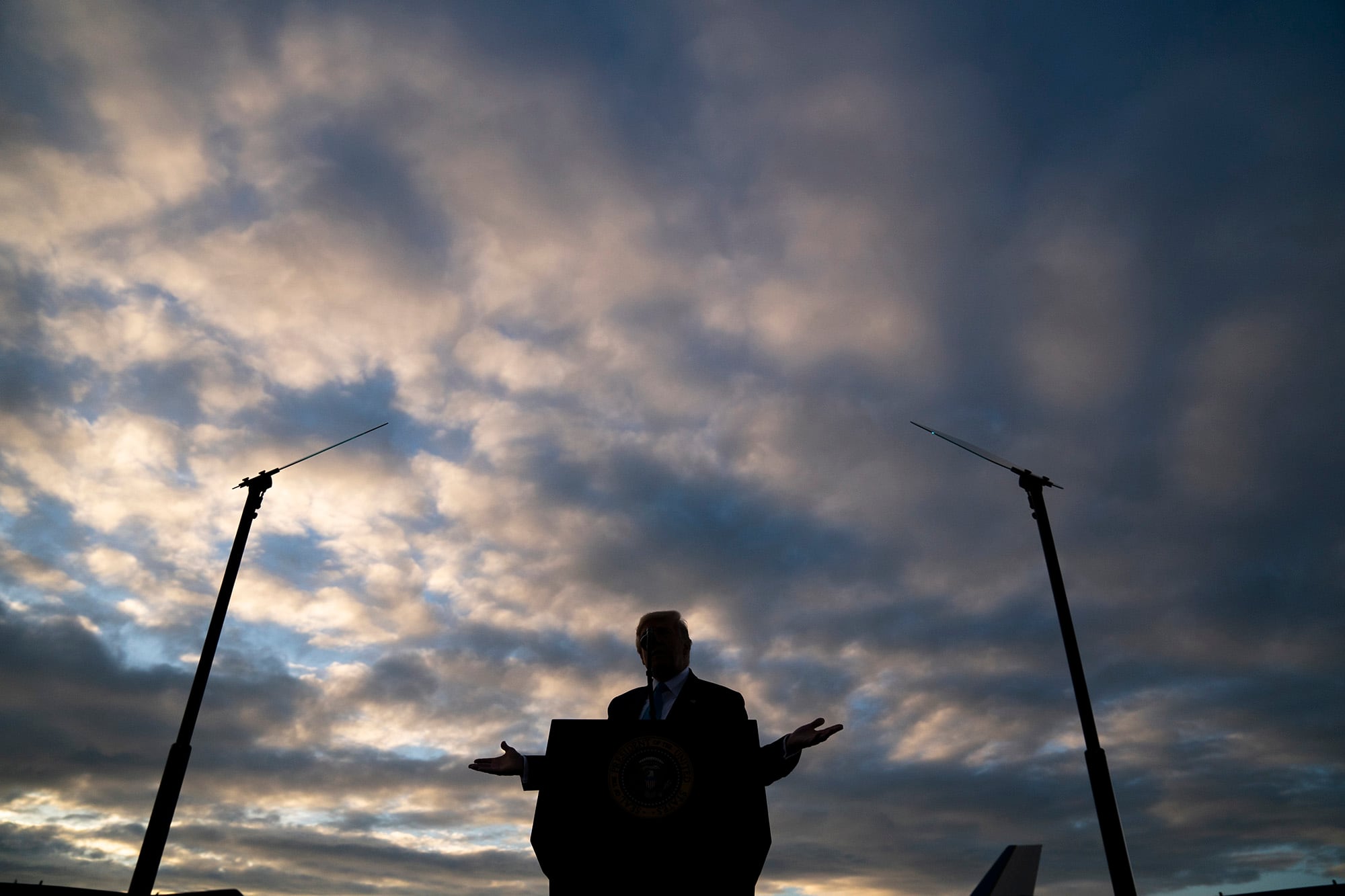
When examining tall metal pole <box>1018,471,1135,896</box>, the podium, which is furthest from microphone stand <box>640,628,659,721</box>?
tall metal pole <box>1018,471,1135,896</box>

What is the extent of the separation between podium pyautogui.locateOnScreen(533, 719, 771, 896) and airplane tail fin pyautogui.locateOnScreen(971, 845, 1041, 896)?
2177mm

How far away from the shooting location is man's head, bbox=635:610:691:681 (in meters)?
7.67

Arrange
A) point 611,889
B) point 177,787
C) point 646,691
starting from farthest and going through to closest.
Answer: point 177,787 → point 646,691 → point 611,889

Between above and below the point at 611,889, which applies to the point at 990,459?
above

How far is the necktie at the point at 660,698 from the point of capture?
739 centimetres

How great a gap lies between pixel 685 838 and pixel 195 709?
995cm

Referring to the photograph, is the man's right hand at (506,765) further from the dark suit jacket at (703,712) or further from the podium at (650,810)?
the podium at (650,810)

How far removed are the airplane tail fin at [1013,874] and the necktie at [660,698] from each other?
304cm

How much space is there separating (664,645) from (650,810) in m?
2.69

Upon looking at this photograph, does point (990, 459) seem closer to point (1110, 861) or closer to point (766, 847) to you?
point (1110, 861)

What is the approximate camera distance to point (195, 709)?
11641 millimetres

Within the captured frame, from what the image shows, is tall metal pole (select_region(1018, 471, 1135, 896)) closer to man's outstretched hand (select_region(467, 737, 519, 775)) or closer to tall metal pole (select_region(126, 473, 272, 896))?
man's outstretched hand (select_region(467, 737, 519, 775))

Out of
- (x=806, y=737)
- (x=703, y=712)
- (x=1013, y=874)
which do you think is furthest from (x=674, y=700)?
(x=1013, y=874)

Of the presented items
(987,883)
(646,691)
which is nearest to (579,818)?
(646,691)
